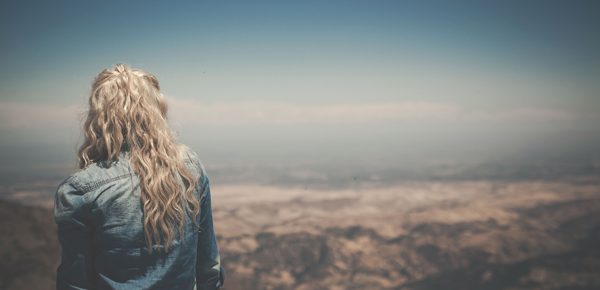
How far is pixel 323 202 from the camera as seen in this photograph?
11750cm

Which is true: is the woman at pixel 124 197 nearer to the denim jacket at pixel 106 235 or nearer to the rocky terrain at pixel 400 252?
the denim jacket at pixel 106 235

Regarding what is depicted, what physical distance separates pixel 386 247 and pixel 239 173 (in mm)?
168725

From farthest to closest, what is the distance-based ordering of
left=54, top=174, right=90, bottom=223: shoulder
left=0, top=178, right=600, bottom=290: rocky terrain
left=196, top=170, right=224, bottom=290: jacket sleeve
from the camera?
left=0, top=178, right=600, bottom=290: rocky terrain, left=196, top=170, right=224, bottom=290: jacket sleeve, left=54, top=174, right=90, bottom=223: shoulder

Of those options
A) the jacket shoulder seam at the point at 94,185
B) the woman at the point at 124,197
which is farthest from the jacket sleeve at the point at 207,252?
the jacket shoulder seam at the point at 94,185

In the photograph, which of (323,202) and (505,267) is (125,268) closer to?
(505,267)

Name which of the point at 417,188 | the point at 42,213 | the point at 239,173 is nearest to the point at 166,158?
the point at 42,213

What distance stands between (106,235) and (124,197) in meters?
0.14

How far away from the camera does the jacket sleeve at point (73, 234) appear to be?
1.14 meters

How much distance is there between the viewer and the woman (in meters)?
1.18

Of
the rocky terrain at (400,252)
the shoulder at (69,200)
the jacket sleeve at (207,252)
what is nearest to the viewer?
the shoulder at (69,200)

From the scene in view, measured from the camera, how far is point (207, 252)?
146cm

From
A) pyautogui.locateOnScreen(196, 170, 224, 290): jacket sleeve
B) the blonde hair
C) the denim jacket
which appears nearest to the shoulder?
the denim jacket

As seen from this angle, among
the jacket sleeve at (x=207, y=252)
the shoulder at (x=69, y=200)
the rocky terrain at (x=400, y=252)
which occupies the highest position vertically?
the shoulder at (x=69, y=200)

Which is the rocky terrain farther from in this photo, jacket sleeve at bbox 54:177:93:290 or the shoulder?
the shoulder
